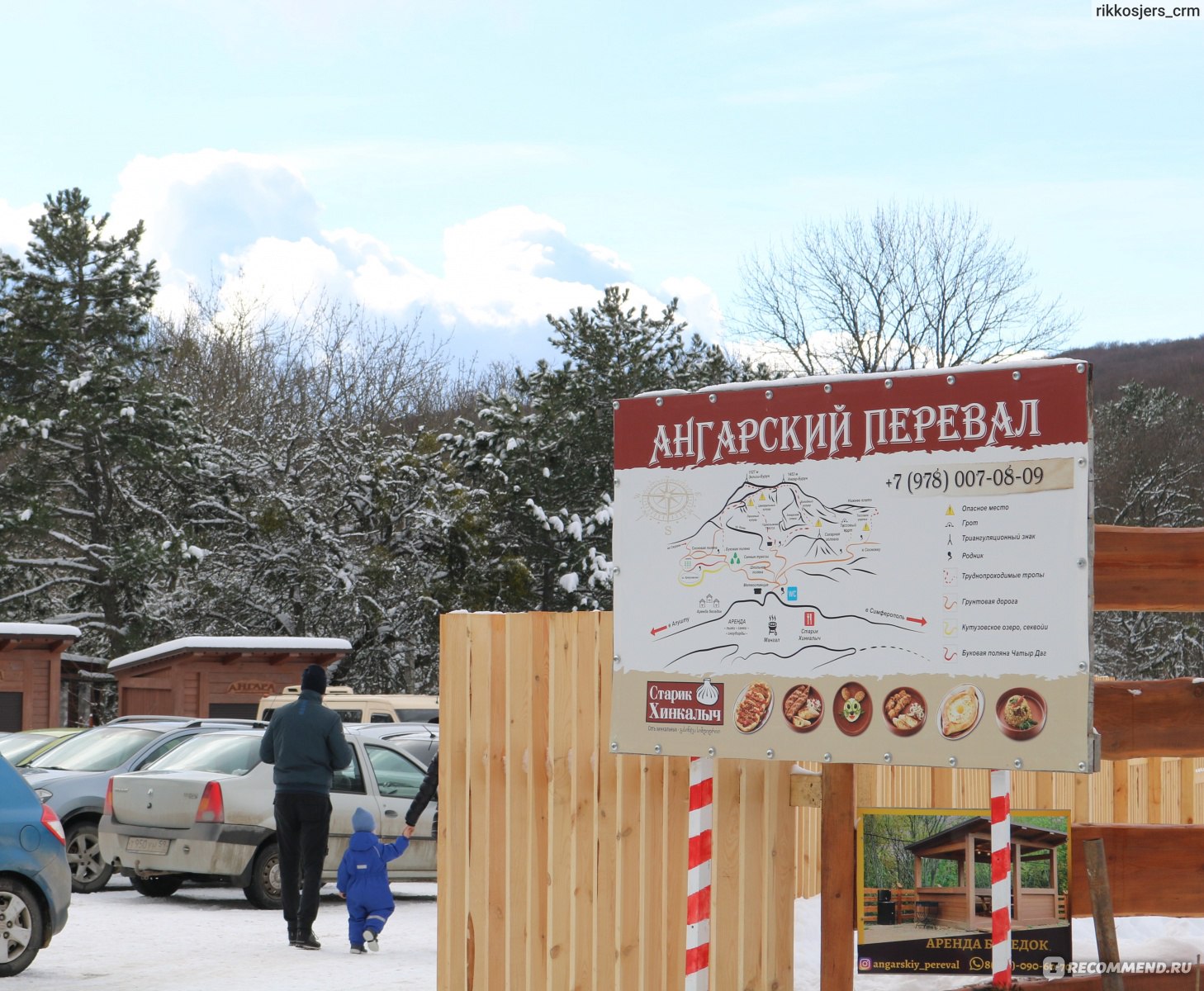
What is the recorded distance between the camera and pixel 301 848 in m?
10.5

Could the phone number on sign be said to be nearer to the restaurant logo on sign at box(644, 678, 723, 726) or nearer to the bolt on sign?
the bolt on sign

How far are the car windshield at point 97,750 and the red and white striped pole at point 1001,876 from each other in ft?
37.7

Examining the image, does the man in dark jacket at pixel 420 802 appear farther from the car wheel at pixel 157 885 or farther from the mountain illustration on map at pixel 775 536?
the mountain illustration on map at pixel 775 536

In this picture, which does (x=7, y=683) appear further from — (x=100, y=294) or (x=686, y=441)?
(x=686, y=441)

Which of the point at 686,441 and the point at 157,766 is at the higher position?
the point at 686,441

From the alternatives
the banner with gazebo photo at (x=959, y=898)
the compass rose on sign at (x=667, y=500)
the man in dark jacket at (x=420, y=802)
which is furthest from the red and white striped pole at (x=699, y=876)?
the man in dark jacket at (x=420, y=802)

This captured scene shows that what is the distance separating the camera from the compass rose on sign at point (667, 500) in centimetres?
606

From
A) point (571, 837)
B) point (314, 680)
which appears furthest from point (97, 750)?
point (571, 837)

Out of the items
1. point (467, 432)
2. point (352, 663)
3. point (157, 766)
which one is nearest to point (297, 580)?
point (352, 663)

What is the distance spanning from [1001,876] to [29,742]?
51.5 ft

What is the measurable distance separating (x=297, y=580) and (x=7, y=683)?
7.44 m

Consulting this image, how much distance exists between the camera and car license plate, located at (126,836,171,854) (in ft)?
41.1

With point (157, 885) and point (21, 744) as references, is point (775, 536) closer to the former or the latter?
point (157, 885)

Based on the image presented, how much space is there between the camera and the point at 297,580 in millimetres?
35094
